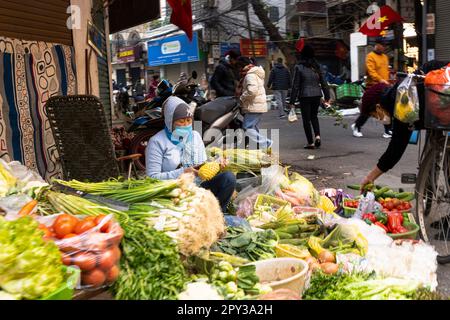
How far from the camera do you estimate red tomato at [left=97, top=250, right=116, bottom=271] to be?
2.32 meters

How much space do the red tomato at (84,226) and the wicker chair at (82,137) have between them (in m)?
2.45

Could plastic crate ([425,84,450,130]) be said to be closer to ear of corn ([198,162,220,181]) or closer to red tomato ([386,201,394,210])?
red tomato ([386,201,394,210])

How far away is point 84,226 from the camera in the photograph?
2.45m

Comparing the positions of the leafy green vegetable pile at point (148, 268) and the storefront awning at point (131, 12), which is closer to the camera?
the leafy green vegetable pile at point (148, 268)

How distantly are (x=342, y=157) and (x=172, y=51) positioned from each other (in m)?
26.5

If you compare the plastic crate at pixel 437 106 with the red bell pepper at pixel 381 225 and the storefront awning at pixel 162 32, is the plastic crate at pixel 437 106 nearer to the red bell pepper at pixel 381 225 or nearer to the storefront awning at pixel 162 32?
the red bell pepper at pixel 381 225

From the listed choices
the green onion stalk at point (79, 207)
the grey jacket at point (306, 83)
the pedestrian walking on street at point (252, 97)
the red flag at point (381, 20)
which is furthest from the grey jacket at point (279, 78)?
the green onion stalk at point (79, 207)

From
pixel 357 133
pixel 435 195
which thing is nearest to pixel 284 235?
pixel 435 195

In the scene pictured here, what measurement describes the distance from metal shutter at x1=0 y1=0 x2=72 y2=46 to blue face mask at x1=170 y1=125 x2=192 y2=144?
6.84 ft

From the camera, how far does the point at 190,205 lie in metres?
3.16

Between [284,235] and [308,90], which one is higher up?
[308,90]

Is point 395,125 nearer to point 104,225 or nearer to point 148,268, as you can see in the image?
point 148,268

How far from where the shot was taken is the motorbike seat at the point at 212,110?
28.4ft
